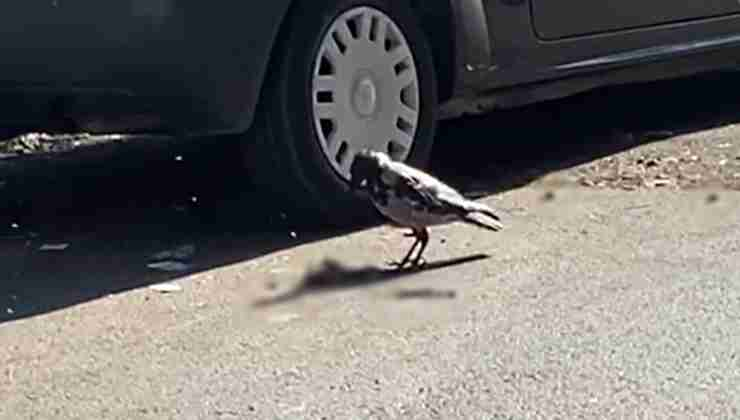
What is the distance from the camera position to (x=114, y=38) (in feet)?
18.1

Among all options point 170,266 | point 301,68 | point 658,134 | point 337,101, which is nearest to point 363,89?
point 337,101

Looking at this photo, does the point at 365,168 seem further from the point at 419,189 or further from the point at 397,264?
the point at 397,264

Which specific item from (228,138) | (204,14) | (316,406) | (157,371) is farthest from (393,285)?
(228,138)

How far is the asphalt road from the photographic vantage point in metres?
4.36

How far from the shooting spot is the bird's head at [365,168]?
5.46 meters

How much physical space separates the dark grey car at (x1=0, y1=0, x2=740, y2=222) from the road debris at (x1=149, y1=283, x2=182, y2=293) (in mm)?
506

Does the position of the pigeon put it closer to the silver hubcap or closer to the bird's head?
the bird's head

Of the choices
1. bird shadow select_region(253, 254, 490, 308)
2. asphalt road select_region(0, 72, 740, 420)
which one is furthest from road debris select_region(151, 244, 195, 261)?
bird shadow select_region(253, 254, 490, 308)

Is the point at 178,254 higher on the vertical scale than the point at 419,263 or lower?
lower

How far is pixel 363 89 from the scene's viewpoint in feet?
19.8

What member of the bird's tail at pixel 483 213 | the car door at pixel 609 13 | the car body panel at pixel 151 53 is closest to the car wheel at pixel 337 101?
the car body panel at pixel 151 53

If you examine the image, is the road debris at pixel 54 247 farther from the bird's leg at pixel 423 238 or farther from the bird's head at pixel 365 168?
the bird's leg at pixel 423 238

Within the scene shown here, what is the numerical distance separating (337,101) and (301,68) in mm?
192

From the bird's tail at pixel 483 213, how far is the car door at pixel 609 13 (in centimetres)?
78
